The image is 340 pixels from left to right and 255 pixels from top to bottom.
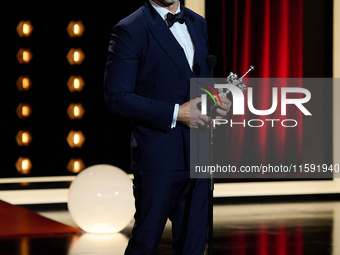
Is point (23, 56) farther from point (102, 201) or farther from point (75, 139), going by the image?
point (102, 201)

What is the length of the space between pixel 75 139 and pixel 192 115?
4.12 metres

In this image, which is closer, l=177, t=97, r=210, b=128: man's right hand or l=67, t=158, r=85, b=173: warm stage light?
l=177, t=97, r=210, b=128: man's right hand

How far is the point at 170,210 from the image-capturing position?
4.81 feet

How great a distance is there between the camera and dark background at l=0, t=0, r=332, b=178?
5.28 m

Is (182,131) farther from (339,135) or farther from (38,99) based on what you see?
(339,135)

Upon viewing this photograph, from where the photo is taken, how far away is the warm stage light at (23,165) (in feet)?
17.4

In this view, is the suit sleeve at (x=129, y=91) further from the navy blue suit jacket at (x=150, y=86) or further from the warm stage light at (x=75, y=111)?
the warm stage light at (x=75, y=111)

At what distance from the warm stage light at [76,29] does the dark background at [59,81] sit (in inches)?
1.4

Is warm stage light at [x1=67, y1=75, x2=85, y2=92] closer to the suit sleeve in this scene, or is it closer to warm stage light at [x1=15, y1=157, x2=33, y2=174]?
warm stage light at [x1=15, y1=157, x2=33, y2=174]

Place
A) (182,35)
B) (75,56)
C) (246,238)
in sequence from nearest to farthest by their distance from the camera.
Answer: (182,35) → (246,238) → (75,56)

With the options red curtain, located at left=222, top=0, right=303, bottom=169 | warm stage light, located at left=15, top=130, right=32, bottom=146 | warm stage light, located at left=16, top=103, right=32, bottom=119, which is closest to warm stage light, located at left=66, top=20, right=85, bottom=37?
warm stage light, located at left=16, top=103, right=32, bottom=119

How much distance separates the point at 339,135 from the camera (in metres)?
5.64

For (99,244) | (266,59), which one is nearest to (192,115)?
(99,244)

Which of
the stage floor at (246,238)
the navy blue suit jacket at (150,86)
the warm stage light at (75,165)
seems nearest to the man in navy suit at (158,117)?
the navy blue suit jacket at (150,86)
